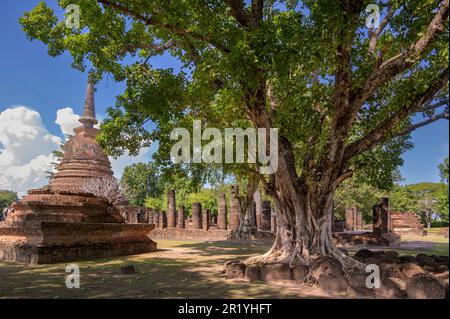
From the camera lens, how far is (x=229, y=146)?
9.62m

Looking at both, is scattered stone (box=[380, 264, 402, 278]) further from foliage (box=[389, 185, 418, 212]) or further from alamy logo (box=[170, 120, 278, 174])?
foliage (box=[389, 185, 418, 212])

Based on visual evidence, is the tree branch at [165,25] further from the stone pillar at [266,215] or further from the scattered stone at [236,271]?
the stone pillar at [266,215]

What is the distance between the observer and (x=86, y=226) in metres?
10.8

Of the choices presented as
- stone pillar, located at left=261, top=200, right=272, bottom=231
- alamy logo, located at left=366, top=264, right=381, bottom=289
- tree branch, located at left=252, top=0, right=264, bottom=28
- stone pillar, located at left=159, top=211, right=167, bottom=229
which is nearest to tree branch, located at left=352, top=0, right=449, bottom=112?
tree branch, located at left=252, top=0, right=264, bottom=28

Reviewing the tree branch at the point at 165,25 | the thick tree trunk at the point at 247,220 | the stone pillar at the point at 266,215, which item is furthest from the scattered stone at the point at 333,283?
the stone pillar at the point at 266,215

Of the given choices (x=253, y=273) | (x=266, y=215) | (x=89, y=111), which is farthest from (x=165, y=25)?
(x=89, y=111)

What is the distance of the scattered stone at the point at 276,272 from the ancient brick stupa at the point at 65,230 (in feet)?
19.3

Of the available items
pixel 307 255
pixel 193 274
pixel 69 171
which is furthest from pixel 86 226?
pixel 69 171

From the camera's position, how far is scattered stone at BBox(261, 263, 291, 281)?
707 cm

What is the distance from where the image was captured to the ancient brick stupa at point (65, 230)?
9.83m

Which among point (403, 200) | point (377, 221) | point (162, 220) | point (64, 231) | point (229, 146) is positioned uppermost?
point (229, 146)

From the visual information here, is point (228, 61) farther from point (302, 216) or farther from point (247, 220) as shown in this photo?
point (247, 220)

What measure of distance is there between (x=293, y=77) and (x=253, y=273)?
15.1ft
